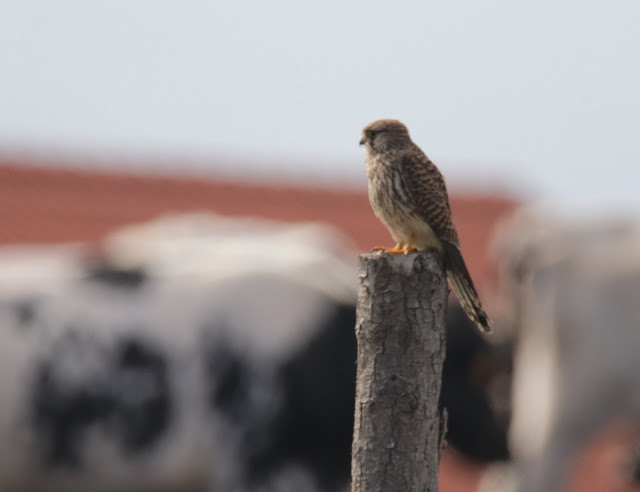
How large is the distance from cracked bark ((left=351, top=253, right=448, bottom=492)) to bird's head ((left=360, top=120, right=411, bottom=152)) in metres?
0.70

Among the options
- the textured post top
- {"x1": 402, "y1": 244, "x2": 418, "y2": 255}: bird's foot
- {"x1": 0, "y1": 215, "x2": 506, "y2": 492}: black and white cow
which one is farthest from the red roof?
the textured post top

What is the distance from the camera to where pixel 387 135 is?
3566 millimetres

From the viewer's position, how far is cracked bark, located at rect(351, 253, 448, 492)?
9.39 feet

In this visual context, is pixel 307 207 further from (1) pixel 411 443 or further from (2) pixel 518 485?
(1) pixel 411 443

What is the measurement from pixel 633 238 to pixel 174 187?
7033 mm

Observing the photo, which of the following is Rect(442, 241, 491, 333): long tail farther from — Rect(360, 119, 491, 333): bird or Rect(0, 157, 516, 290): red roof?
Rect(0, 157, 516, 290): red roof

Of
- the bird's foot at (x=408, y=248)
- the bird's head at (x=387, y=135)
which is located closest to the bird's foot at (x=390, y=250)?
the bird's foot at (x=408, y=248)

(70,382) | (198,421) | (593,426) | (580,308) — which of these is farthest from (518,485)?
(70,382)

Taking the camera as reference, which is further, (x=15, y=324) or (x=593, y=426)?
(x=593, y=426)

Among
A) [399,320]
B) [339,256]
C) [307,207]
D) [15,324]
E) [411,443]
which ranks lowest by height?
[411,443]

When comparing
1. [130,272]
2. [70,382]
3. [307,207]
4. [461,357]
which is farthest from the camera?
[307,207]

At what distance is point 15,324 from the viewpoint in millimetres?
6520

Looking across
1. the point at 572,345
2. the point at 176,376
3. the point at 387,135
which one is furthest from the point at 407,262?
the point at 572,345

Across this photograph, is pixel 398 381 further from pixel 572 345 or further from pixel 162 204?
pixel 162 204
